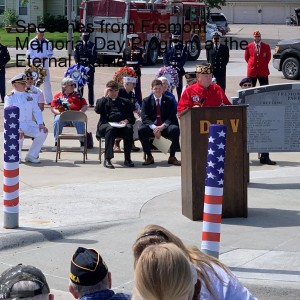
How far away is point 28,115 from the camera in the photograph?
49.3 ft

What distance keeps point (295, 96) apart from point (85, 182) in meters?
3.26

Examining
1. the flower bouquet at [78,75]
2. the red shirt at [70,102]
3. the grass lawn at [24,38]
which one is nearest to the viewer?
the red shirt at [70,102]

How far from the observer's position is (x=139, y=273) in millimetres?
3729

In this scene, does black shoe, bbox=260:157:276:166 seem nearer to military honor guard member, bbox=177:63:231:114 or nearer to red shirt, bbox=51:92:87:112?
military honor guard member, bbox=177:63:231:114

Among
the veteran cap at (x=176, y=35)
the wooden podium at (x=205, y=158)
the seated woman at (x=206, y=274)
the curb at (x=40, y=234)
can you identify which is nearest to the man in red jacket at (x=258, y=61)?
the veteran cap at (x=176, y=35)

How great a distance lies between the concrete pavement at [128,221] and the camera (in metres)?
8.59

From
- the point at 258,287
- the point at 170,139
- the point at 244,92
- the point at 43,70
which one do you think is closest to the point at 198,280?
the point at 258,287

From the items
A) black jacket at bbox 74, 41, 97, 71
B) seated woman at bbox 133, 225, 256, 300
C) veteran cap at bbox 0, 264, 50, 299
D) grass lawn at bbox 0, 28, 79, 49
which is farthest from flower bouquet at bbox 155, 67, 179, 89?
grass lawn at bbox 0, 28, 79, 49

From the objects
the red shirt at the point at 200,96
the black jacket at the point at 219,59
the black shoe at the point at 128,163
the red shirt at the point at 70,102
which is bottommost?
the black shoe at the point at 128,163

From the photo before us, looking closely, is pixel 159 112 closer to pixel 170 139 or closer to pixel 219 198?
pixel 170 139

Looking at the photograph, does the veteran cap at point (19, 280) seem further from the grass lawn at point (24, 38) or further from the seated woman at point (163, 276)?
the grass lawn at point (24, 38)

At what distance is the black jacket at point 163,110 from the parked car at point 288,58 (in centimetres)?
1387

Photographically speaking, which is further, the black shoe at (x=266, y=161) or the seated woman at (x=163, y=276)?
the black shoe at (x=266, y=161)

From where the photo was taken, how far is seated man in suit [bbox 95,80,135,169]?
1455 centimetres
